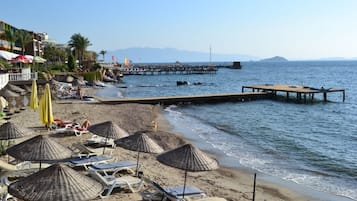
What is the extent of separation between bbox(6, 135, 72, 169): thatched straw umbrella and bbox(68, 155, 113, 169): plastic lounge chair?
3.39 metres

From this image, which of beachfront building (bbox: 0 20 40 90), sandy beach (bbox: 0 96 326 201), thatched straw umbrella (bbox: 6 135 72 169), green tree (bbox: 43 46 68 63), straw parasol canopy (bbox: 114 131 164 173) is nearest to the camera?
thatched straw umbrella (bbox: 6 135 72 169)

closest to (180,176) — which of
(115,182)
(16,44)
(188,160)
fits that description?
(115,182)

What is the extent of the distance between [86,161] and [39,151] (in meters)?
3.92

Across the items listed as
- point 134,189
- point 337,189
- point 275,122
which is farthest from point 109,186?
point 275,122

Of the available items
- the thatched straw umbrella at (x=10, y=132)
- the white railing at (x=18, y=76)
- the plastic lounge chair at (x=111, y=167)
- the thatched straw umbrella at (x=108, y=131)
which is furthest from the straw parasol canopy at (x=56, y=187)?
the white railing at (x=18, y=76)

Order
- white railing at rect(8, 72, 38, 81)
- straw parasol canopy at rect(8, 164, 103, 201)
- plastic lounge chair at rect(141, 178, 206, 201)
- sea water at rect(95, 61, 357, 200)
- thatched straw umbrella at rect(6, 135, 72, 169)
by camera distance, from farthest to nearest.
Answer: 1. white railing at rect(8, 72, 38, 81)
2. sea water at rect(95, 61, 357, 200)
3. plastic lounge chair at rect(141, 178, 206, 201)
4. thatched straw umbrella at rect(6, 135, 72, 169)
5. straw parasol canopy at rect(8, 164, 103, 201)

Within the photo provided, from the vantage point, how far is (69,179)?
22.5 feet

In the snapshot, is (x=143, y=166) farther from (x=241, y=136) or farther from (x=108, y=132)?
(x=241, y=136)

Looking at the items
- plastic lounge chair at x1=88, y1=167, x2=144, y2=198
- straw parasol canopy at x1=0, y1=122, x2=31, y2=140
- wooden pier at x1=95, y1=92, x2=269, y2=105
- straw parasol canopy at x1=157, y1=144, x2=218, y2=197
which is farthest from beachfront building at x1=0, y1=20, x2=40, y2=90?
straw parasol canopy at x1=157, y1=144, x2=218, y2=197

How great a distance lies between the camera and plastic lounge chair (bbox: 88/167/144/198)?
1127cm

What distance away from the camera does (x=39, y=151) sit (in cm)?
936

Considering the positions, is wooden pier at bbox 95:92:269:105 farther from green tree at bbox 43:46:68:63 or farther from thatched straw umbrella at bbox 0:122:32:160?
green tree at bbox 43:46:68:63

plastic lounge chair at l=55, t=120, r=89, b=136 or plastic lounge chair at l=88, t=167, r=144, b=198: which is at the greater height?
plastic lounge chair at l=55, t=120, r=89, b=136

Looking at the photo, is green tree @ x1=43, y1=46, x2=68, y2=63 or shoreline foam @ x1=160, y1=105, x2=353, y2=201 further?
green tree @ x1=43, y1=46, x2=68, y2=63
